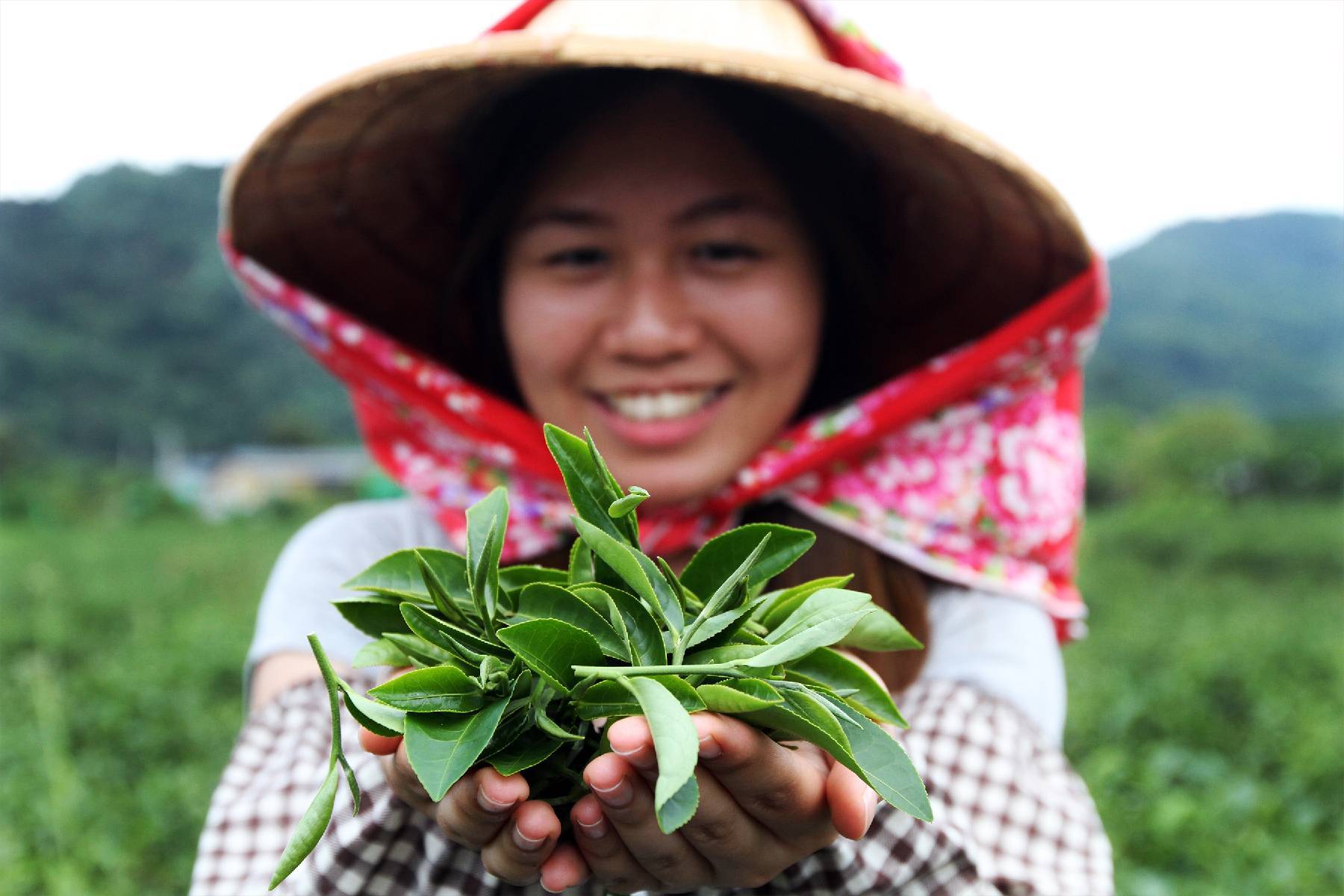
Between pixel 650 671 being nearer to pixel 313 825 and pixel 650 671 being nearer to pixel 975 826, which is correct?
pixel 313 825

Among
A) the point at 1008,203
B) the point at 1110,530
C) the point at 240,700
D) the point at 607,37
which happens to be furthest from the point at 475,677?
the point at 1110,530

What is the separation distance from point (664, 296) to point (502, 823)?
0.51 meters

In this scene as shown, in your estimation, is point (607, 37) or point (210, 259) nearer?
point (607, 37)

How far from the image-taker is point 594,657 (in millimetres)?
556

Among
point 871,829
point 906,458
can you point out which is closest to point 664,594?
point 871,829

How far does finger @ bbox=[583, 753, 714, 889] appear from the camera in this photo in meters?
0.55

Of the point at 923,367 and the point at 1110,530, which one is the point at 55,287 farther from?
the point at 923,367

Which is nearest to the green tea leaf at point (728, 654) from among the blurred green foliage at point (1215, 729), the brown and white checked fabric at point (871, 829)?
the brown and white checked fabric at point (871, 829)

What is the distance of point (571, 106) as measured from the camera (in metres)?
1.07

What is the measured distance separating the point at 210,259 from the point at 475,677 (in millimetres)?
22824

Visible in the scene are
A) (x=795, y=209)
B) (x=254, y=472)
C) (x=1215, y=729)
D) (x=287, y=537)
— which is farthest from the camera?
(x=254, y=472)

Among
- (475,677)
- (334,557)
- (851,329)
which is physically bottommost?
(334,557)

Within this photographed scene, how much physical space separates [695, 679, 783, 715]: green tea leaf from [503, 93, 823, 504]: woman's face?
1.59 ft

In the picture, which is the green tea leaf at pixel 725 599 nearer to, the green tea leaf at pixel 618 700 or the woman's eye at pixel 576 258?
the green tea leaf at pixel 618 700
